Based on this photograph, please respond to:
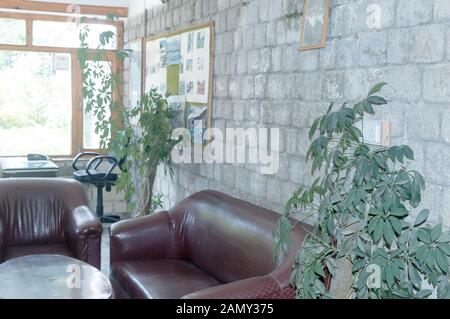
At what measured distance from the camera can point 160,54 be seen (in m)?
5.78

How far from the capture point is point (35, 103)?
7301mm

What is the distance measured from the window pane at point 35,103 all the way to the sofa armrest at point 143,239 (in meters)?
3.79

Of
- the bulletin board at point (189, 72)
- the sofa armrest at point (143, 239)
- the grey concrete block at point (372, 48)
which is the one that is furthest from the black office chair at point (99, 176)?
the grey concrete block at point (372, 48)

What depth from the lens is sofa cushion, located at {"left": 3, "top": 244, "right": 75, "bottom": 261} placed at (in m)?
4.04

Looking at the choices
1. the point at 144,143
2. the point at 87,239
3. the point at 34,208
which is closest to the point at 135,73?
the point at 144,143

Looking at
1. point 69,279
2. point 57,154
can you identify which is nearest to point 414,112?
point 69,279

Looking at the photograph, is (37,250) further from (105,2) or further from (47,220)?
(105,2)

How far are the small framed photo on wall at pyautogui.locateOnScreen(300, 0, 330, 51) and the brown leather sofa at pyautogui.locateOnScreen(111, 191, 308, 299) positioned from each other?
101 centimetres

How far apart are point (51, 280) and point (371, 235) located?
1.88 metres

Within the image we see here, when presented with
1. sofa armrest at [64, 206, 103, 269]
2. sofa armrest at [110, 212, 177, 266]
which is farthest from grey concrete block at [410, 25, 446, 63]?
sofa armrest at [64, 206, 103, 269]

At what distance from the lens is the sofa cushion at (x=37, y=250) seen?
404cm

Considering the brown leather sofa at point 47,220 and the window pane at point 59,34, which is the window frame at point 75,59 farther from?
the brown leather sofa at point 47,220

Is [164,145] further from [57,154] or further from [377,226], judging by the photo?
[377,226]

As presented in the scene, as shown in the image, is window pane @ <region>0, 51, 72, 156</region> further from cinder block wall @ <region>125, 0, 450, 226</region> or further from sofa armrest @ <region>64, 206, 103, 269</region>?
sofa armrest @ <region>64, 206, 103, 269</region>
